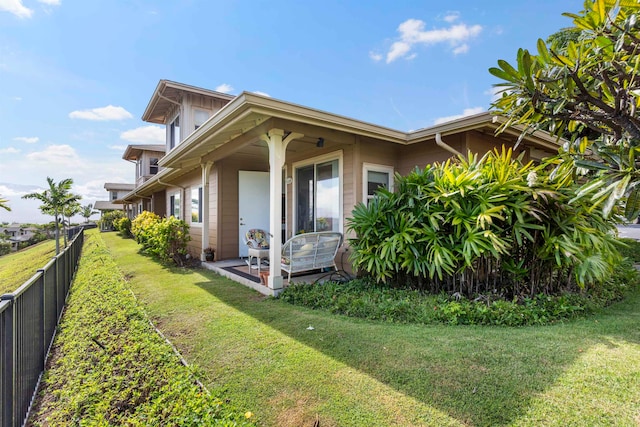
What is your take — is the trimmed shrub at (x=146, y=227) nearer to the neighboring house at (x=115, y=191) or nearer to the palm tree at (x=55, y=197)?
the palm tree at (x=55, y=197)

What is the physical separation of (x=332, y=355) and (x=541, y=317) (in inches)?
101

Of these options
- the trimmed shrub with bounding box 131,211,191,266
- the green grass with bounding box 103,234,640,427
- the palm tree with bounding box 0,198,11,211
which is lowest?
the green grass with bounding box 103,234,640,427

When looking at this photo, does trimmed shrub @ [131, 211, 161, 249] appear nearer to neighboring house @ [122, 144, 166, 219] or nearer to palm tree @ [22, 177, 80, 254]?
palm tree @ [22, 177, 80, 254]

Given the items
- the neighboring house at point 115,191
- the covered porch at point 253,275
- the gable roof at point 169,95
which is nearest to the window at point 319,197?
the covered porch at point 253,275

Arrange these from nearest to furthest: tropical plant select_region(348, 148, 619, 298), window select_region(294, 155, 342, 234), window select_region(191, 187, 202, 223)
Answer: tropical plant select_region(348, 148, 619, 298)
window select_region(294, 155, 342, 234)
window select_region(191, 187, 202, 223)

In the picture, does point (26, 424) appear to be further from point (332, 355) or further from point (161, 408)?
point (332, 355)

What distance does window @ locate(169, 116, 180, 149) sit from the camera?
12.1m

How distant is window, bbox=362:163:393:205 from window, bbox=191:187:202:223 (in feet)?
18.2

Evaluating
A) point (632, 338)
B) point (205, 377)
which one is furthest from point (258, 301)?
point (632, 338)

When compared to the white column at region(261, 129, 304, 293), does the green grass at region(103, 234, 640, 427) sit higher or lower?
lower

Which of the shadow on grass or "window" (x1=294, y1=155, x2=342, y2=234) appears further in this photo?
"window" (x1=294, y1=155, x2=342, y2=234)

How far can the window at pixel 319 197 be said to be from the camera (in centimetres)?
596

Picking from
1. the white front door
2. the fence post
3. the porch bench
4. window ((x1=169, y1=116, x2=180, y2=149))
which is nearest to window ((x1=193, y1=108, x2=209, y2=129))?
window ((x1=169, y1=116, x2=180, y2=149))

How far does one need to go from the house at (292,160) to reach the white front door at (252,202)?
27 millimetres
